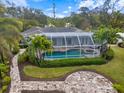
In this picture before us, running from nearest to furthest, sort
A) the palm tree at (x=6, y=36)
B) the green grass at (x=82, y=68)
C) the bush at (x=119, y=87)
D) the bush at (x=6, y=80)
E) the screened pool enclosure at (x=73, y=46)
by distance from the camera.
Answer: the bush at (x=119, y=87) < the bush at (x=6, y=80) < the palm tree at (x=6, y=36) < the green grass at (x=82, y=68) < the screened pool enclosure at (x=73, y=46)

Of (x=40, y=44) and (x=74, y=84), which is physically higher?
(x=40, y=44)

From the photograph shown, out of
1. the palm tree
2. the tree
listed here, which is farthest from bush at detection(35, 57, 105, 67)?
the palm tree

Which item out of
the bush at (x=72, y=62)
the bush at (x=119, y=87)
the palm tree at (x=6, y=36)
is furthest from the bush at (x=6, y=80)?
the bush at (x=119, y=87)

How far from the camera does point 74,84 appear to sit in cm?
1781

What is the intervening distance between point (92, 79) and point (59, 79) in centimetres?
304

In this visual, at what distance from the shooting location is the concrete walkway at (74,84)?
16.7m

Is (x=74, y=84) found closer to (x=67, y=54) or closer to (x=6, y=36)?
(x=6, y=36)

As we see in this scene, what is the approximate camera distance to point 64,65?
22.3 meters

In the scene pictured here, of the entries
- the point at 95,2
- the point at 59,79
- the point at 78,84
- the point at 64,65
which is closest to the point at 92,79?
the point at 78,84

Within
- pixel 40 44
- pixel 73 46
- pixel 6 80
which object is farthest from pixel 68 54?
pixel 6 80

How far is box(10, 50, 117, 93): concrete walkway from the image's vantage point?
16.7 m

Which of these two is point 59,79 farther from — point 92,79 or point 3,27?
point 3,27

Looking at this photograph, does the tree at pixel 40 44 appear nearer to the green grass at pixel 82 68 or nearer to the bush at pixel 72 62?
the bush at pixel 72 62

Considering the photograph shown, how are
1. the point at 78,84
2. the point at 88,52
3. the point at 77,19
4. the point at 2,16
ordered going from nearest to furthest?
the point at 78,84
the point at 2,16
the point at 88,52
the point at 77,19
